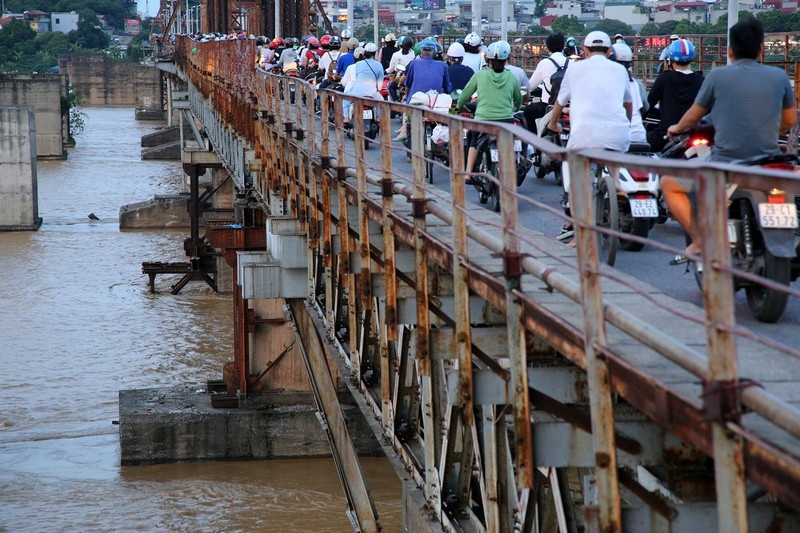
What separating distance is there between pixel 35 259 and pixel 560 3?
7266cm

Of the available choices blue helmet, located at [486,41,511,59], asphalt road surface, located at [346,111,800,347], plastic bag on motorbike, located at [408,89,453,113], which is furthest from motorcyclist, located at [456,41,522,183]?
plastic bag on motorbike, located at [408,89,453,113]

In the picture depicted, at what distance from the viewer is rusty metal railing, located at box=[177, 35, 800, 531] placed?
11.4ft

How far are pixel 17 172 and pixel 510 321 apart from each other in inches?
1534

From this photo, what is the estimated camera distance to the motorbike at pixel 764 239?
17.5 feet

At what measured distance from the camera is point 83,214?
4738 centimetres

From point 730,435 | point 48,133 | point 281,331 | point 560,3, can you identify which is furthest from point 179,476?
Result: point 560,3

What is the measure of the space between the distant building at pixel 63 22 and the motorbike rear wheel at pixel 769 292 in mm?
192636

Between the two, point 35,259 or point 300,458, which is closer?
point 300,458

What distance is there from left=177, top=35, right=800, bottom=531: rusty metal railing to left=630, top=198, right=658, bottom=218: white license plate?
2.32ft

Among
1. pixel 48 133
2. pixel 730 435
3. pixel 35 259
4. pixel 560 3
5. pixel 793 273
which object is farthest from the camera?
pixel 560 3

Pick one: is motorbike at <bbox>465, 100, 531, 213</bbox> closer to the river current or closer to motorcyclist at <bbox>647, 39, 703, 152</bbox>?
motorcyclist at <bbox>647, 39, 703, 152</bbox>

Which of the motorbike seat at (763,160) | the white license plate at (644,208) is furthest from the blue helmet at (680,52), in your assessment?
the motorbike seat at (763,160)

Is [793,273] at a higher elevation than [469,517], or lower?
higher

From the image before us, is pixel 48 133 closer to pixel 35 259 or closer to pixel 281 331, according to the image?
pixel 35 259
